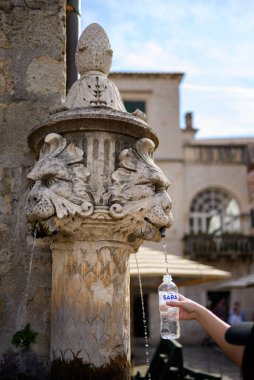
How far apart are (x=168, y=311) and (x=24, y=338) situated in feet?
3.38

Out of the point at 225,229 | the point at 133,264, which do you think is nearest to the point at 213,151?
the point at 225,229

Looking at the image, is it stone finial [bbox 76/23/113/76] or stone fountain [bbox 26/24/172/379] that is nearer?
stone fountain [bbox 26/24/172/379]

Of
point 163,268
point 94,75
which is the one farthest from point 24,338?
point 163,268

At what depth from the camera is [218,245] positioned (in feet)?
73.7

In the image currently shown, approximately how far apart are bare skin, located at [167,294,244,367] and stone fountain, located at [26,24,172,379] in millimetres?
624

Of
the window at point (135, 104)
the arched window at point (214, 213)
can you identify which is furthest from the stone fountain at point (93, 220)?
the window at point (135, 104)

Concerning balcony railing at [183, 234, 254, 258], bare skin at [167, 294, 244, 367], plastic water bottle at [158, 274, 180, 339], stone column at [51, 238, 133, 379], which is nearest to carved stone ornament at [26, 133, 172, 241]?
stone column at [51, 238, 133, 379]

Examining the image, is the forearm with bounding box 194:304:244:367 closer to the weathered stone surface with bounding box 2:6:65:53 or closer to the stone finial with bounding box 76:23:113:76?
the stone finial with bounding box 76:23:113:76

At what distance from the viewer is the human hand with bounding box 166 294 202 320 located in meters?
1.85

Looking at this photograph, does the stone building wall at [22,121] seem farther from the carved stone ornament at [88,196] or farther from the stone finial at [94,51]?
the carved stone ornament at [88,196]

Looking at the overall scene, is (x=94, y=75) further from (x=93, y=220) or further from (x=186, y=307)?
(x=186, y=307)

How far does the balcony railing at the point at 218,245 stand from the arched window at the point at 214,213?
1.64 feet

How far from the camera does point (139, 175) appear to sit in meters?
2.61

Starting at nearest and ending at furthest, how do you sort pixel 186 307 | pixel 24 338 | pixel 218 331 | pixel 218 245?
pixel 218 331
pixel 186 307
pixel 24 338
pixel 218 245
